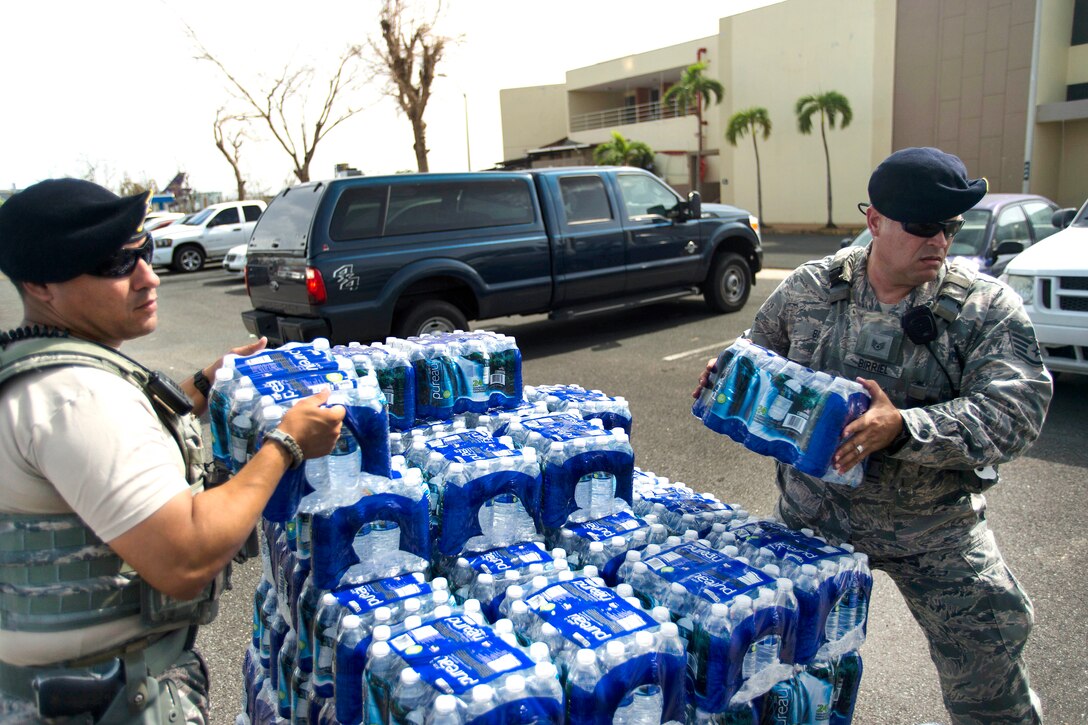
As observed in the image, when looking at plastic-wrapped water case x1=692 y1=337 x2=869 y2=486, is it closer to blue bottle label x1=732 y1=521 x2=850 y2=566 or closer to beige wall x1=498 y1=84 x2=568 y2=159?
blue bottle label x1=732 y1=521 x2=850 y2=566

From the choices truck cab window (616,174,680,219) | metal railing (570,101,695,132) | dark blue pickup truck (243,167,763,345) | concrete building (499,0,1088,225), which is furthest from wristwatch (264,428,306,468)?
metal railing (570,101,695,132)

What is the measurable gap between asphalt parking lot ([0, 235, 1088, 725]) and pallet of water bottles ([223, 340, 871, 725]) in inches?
51.5

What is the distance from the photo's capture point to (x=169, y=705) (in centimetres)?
179

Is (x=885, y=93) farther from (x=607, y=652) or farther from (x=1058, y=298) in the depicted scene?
(x=607, y=652)

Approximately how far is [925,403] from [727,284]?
30.7ft

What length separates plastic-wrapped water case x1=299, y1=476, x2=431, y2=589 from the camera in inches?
83.4

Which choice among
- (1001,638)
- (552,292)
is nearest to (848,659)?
(1001,638)

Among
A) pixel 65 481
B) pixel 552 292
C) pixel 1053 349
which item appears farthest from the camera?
pixel 552 292

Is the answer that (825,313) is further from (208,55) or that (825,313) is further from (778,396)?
(208,55)

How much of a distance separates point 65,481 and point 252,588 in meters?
3.10

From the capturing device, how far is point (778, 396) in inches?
92.4

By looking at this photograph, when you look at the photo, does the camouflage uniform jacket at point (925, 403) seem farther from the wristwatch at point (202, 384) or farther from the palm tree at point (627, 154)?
the palm tree at point (627, 154)

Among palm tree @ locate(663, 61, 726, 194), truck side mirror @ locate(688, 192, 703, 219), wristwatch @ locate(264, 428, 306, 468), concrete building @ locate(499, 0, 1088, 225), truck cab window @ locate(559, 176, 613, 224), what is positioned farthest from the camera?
palm tree @ locate(663, 61, 726, 194)

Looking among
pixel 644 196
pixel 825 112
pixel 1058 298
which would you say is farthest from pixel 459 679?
pixel 825 112
